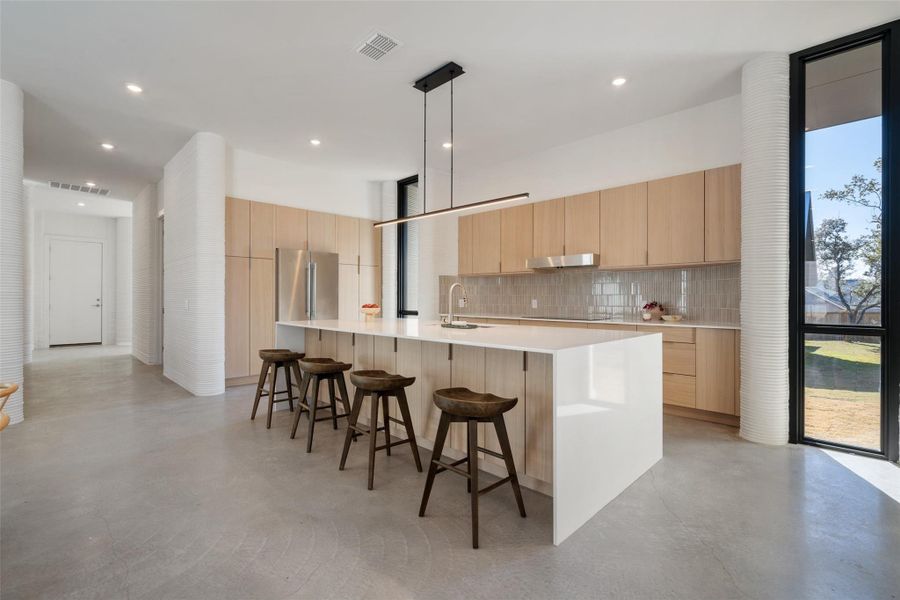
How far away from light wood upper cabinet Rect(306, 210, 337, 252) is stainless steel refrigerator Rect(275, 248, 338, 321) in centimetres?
16

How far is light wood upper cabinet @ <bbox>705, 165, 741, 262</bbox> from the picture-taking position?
3.78 m

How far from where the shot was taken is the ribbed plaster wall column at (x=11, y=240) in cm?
371

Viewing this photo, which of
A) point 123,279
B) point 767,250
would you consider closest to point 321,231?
point 767,250

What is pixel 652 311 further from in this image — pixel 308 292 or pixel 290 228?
pixel 290 228

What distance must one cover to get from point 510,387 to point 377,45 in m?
2.61

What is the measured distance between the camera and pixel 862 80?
3133 millimetres

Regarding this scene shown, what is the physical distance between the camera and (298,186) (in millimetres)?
6047

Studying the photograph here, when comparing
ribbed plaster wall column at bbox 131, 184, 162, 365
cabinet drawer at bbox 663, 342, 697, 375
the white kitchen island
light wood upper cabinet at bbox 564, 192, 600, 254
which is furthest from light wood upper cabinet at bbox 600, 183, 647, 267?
ribbed plaster wall column at bbox 131, 184, 162, 365

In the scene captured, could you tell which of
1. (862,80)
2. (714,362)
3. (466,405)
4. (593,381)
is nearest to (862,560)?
(593,381)

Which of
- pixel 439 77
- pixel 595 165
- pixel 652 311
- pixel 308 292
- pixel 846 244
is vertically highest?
pixel 439 77

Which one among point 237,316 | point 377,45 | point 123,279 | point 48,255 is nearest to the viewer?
point 377,45

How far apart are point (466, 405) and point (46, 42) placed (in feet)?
13.0

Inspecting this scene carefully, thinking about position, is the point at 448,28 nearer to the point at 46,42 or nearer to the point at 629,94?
the point at 629,94

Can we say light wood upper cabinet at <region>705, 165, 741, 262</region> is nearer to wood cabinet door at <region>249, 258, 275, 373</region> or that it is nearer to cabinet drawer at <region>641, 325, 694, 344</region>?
cabinet drawer at <region>641, 325, 694, 344</region>
